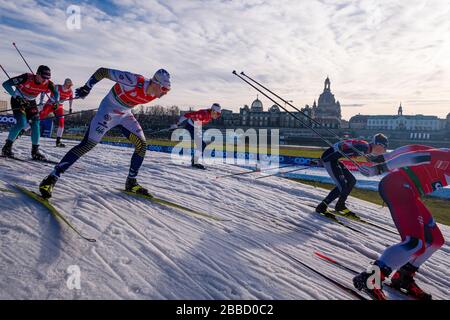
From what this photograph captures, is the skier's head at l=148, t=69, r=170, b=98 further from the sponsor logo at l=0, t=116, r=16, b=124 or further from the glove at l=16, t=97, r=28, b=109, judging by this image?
the sponsor logo at l=0, t=116, r=16, b=124

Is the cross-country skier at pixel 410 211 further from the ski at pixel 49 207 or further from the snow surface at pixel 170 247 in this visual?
the ski at pixel 49 207

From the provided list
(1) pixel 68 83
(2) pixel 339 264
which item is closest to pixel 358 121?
(1) pixel 68 83

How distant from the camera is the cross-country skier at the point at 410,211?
3336 mm

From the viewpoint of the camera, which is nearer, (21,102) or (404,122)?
(21,102)

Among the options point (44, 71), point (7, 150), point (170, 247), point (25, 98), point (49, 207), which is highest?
point (44, 71)

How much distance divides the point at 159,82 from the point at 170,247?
2908mm

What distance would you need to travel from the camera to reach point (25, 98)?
798 cm

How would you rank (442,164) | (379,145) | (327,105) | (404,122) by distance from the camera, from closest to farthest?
(442,164) < (379,145) < (404,122) < (327,105)

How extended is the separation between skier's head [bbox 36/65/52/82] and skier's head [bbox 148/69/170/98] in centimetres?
414

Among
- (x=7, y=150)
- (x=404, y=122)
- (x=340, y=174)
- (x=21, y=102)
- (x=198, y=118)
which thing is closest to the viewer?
(x=340, y=174)

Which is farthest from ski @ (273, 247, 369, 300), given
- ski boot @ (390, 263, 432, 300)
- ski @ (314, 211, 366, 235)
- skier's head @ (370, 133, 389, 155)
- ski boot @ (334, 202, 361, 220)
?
ski boot @ (334, 202, 361, 220)

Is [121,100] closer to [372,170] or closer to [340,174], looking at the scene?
[372,170]

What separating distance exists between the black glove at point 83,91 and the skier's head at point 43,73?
11.4ft

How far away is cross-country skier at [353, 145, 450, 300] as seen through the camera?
131 inches
